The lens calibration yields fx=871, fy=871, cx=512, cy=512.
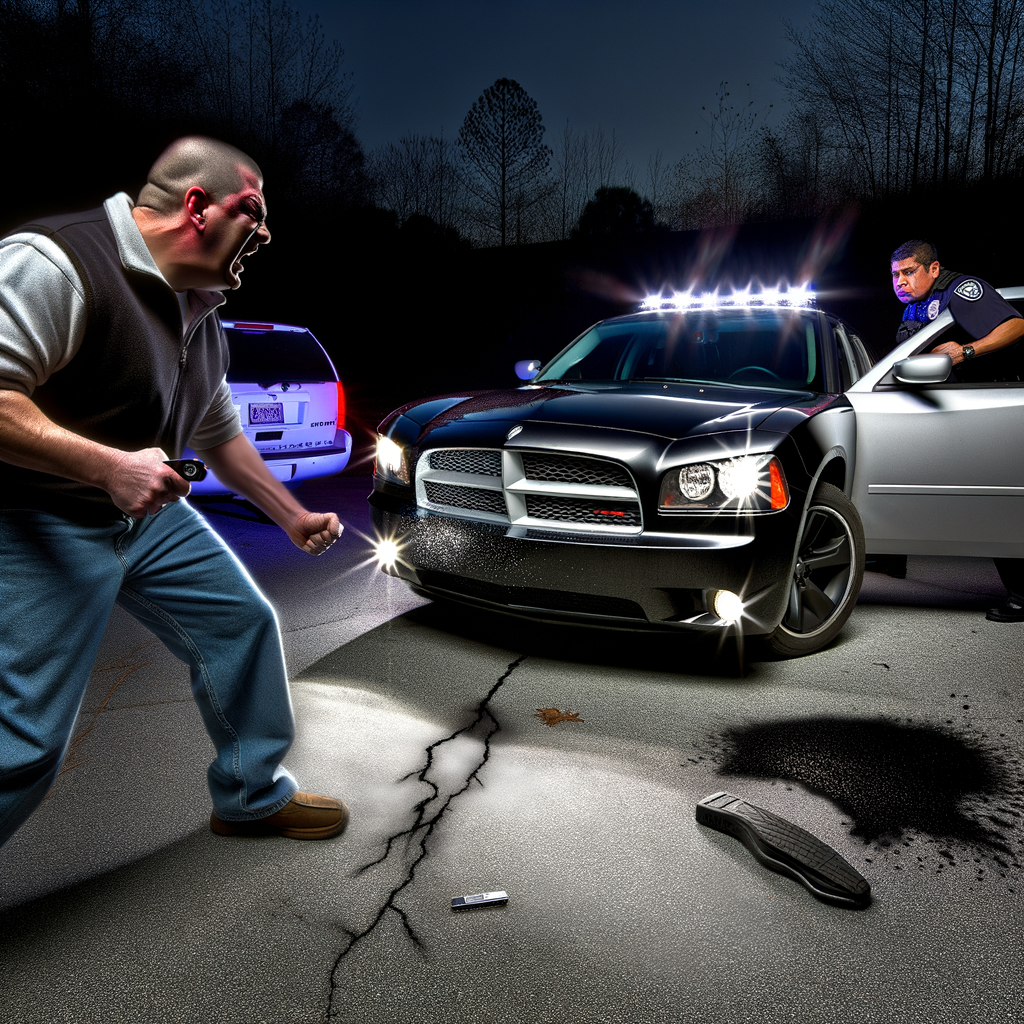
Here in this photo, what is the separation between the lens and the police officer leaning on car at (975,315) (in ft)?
15.9

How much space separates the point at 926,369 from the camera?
14.9 feet

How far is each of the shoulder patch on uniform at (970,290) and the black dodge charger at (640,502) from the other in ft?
2.54

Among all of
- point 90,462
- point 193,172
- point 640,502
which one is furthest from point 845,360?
point 90,462

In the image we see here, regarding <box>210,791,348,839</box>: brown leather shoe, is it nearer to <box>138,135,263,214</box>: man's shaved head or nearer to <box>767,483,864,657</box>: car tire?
<box>138,135,263,214</box>: man's shaved head

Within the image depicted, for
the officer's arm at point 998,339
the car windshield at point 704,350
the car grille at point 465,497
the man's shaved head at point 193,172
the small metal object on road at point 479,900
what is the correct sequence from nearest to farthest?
the man's shaved head at point 193,172
the small metal object on road at point 479,900
the car grille at point 465,497
the officer's arm at point 998,339
the car windshield at point 704,350

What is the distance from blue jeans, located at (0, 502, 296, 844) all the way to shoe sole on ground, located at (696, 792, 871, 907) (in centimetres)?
131

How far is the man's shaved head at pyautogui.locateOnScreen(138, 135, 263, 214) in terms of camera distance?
2.04 meters

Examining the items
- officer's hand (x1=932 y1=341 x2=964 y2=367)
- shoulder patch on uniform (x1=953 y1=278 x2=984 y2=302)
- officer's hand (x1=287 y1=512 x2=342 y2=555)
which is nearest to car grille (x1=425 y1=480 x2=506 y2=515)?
officer's hand (x1=287 y1=512 x2=342 y2=555)

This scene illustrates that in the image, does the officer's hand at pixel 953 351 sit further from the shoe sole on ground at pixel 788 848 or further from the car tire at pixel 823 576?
the shoe sole on ground at pixel 788 848

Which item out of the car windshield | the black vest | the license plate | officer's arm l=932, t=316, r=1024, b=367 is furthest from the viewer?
the license plate

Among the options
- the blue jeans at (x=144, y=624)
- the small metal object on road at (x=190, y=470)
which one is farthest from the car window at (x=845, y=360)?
the small metal object on road at (x=190, y=470)

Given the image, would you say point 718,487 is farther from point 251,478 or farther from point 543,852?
point 251,478

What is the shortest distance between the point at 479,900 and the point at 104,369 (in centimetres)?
160

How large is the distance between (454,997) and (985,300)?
15.3 feet
